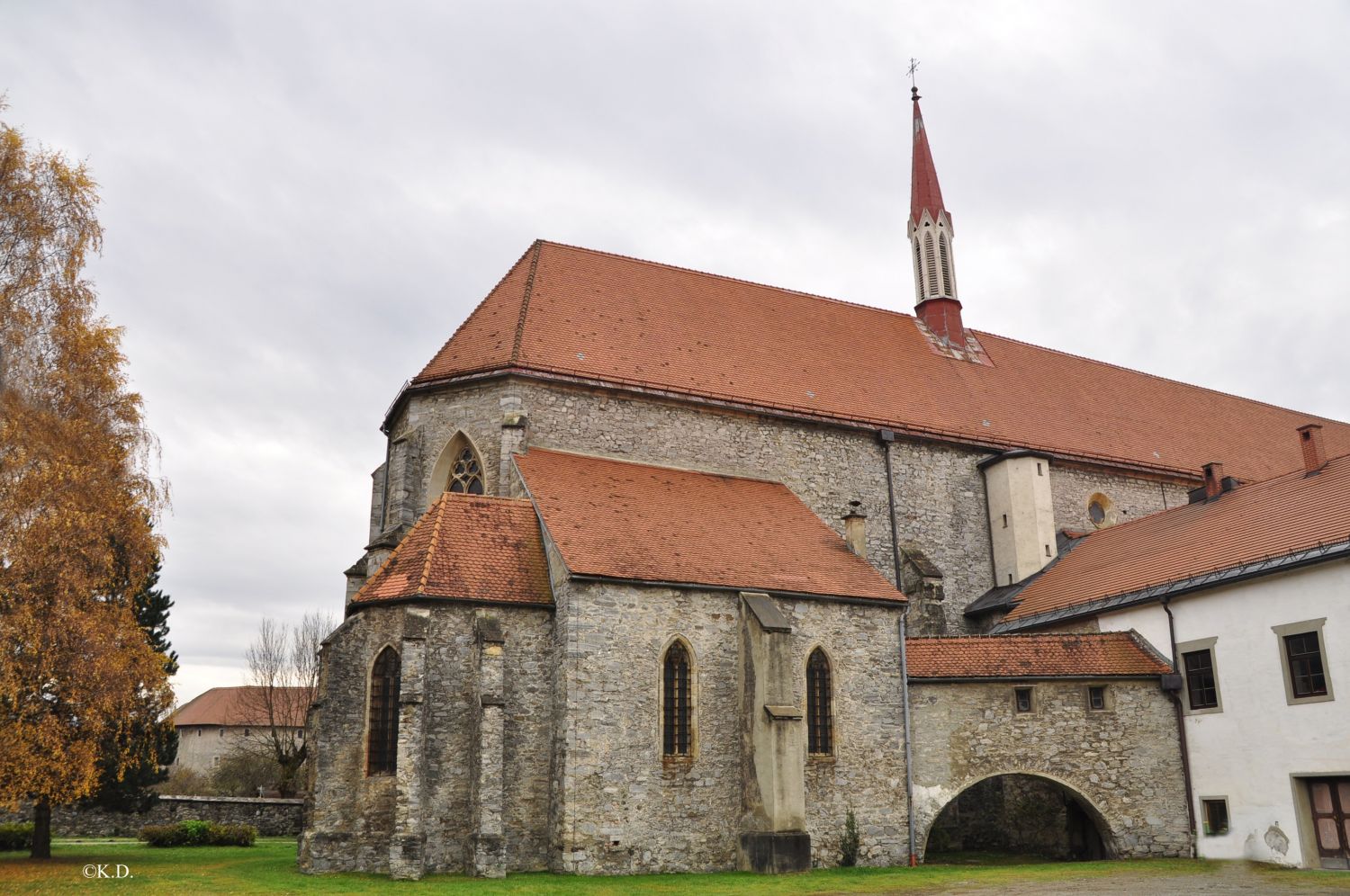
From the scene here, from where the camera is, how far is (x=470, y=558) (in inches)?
694

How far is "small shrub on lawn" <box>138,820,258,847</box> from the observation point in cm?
2311

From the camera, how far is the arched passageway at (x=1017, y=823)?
19609 mm

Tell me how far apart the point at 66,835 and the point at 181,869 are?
11401mm

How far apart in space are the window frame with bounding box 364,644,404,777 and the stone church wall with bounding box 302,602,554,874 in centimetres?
8

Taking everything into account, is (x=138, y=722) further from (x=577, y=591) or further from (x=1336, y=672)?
(x=1336, y=672)

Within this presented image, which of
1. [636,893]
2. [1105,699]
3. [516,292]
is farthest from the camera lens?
[516,292]

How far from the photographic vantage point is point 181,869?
17094 millimetres

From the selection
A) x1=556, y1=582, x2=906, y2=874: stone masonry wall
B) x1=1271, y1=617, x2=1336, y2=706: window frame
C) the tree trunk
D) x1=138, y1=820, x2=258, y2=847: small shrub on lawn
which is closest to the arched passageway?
x1=556, y1=582, x2=906, y2=874: stone masonry wall

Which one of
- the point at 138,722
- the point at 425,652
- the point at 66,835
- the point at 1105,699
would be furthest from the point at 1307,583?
the point at 66,835

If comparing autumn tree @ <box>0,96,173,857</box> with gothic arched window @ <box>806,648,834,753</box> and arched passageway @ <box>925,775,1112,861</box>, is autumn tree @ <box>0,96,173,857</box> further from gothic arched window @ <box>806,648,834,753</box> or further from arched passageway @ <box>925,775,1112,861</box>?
arched passageway @ <box>925,775,1112,861</box>

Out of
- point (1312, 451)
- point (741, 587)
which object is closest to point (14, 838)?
point (741, 587)

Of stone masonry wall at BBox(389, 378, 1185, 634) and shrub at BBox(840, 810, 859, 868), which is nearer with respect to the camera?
shrub at BBox(840, 810, 859, 868)

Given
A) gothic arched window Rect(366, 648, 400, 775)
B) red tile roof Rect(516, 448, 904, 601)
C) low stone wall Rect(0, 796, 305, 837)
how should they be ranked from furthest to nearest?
low stone wall Rect(0, 796, 305, 837), red tile roof Rect(516, 448, 904, 601), gothic arched window Rect(366, 648, 400, 775)

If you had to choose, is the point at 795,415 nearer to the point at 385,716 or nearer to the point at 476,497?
the point at 476,497
